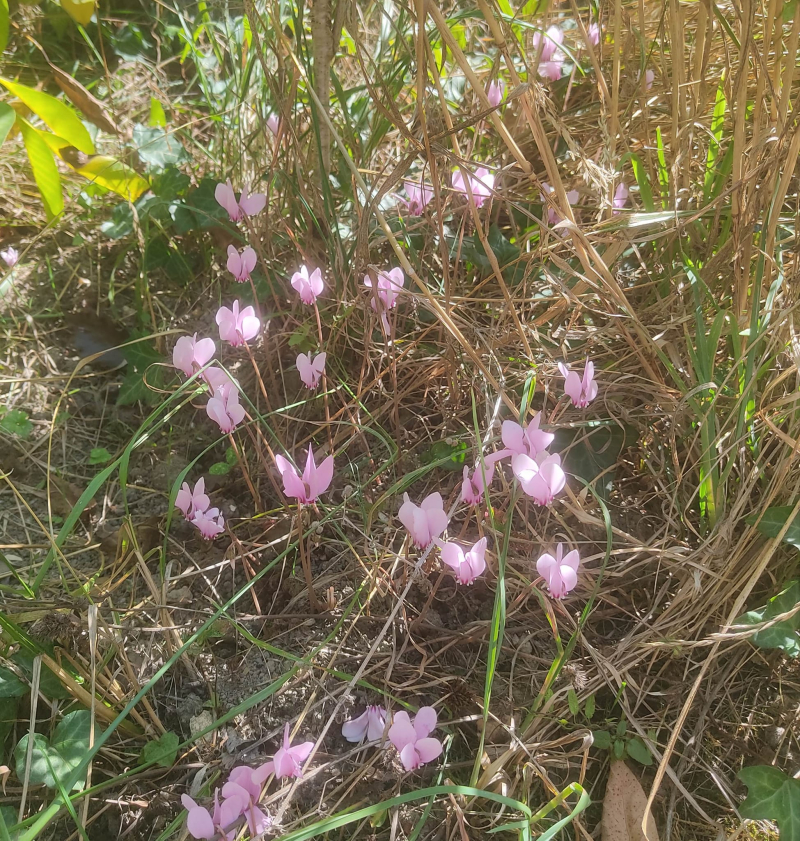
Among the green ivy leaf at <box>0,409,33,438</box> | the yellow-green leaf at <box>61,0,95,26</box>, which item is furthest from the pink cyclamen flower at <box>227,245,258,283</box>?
the yellow-green leaf at <box>61,0,95,26</box>

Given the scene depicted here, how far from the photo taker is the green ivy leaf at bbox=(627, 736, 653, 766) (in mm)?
1145

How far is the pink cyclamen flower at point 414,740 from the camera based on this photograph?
1.02m

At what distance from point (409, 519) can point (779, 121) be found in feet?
3.17

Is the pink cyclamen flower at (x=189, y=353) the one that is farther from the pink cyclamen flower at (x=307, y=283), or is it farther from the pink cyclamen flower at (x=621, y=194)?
the pink cyclamen flower at (x=621, y=194)

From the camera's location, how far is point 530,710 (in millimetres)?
1155

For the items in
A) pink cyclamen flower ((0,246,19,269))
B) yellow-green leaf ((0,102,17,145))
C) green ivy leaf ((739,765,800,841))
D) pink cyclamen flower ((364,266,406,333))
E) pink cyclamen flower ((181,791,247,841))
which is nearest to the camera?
pink cyclamen flower ((181,791,247,841))

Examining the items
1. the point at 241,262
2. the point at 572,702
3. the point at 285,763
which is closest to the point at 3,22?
the point at 241,262

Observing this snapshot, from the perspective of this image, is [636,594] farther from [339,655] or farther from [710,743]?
[339,655]

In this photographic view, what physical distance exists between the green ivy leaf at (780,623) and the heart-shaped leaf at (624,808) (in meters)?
0.32

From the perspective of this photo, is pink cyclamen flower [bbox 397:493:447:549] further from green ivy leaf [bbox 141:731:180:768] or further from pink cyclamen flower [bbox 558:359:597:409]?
green ivy leaf [bbox 141:731:180:768]

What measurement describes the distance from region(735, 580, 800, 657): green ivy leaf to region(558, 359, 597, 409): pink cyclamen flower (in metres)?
0.47

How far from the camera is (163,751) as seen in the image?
113 centimetres

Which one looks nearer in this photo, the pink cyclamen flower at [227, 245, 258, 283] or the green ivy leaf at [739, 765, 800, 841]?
Result: the green ivy leaf at [739, 765, 800, 841]

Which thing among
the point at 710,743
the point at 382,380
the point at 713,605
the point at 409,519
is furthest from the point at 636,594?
the point at 382,380
